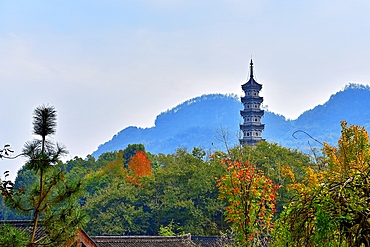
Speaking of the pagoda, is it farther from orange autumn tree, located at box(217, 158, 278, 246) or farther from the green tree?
the green tree

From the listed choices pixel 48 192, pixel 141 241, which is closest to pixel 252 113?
pixel 141 241

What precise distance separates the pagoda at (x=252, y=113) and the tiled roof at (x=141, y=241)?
100.0 feet

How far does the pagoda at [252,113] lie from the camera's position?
5414 centimetres

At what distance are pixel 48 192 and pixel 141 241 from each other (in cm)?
1352

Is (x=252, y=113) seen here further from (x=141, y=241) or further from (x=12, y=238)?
(x=12, y=238)

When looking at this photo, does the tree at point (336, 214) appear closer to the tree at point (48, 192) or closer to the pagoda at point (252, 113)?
the tree at point (48, 192)

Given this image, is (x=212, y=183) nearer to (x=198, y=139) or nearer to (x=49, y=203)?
(x=49, y=203)

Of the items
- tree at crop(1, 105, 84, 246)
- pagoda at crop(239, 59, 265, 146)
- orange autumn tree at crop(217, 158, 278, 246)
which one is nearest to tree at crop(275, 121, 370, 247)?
tree at crop(1, 105, 84, 246)

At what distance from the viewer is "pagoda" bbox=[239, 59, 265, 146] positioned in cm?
5414

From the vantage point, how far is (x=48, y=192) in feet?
25.1

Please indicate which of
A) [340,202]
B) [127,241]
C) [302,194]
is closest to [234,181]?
[302,194]

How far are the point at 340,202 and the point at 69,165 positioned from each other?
55.8m

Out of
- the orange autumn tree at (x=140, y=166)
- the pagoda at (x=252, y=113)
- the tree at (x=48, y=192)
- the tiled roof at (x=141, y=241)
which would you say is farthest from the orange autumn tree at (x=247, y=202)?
the pagoda at (x=252, y=113)

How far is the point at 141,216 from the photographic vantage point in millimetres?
32562
